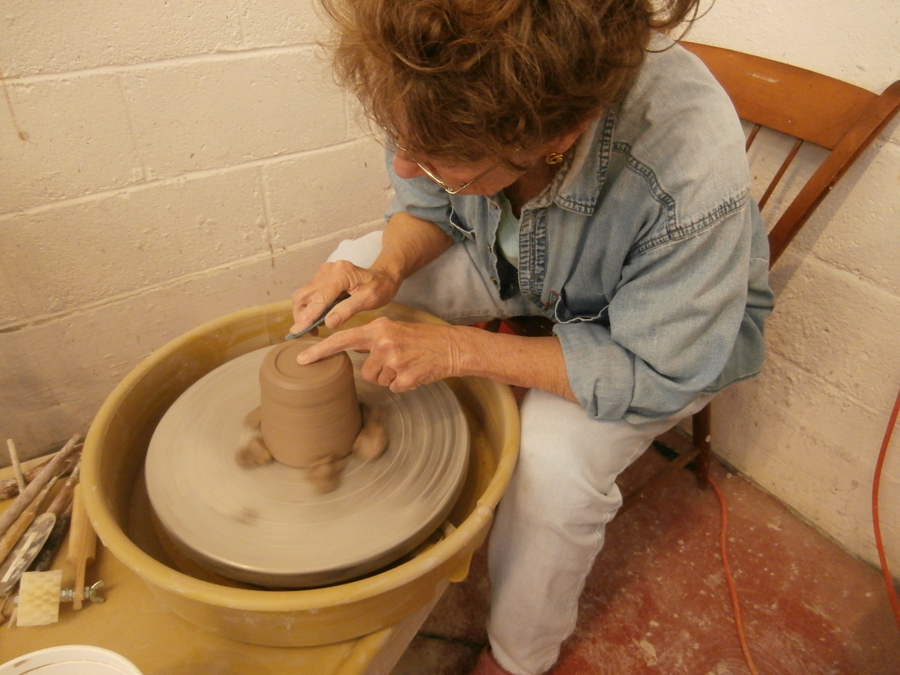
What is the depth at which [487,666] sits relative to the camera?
3.66ft

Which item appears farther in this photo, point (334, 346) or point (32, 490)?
point (32, 490)

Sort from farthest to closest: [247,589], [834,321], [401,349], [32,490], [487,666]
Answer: [834,321], [487,666], [32,490], [401,349], [247,589]

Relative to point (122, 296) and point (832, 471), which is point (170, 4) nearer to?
point (122, 296)

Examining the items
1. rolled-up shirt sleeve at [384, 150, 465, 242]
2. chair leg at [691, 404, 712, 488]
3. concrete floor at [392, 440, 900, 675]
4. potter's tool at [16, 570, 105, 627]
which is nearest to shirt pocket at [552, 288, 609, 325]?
rolled-up shirt sleeve at [384, 150, 465, 242]

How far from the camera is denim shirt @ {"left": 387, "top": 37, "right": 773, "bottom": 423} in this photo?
2.57 feet

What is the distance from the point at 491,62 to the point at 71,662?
754mm

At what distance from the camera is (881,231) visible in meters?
1.11

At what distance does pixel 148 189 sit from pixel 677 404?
1063 millimetres

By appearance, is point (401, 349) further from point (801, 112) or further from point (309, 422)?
point (801, 112)

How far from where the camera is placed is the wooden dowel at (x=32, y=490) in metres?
0.97

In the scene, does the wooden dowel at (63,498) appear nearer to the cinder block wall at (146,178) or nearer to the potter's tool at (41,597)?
the potter's tool at (41,597)

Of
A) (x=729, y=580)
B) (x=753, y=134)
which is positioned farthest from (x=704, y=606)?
(x=753, y=134)

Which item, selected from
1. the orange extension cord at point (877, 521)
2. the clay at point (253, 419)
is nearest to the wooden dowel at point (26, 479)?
the clay at point (253, 419)

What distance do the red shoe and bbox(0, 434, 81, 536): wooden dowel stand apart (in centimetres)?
85
